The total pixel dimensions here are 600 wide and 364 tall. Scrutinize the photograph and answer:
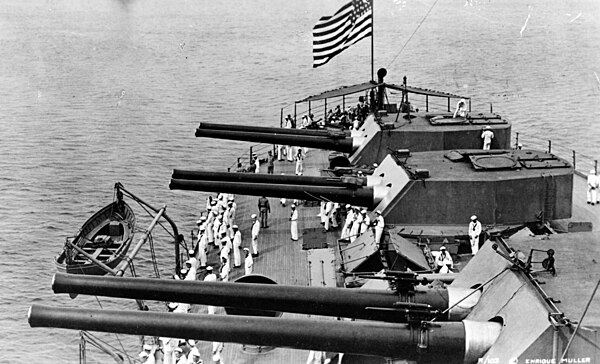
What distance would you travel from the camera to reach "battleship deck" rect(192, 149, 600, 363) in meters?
10.3

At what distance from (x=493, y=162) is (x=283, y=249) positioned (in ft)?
14.9

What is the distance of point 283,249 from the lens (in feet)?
47.9

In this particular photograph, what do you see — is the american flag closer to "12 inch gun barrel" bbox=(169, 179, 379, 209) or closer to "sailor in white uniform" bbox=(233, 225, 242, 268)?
"sailor in white uniform" bbox=(233, 225, 242, 268)

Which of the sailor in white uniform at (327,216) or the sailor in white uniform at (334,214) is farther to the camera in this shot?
the sailor in white uniform at (334,214)

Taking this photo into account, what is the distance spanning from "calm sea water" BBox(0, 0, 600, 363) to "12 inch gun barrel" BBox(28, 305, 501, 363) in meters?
11.2

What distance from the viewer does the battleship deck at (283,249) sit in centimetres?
1028

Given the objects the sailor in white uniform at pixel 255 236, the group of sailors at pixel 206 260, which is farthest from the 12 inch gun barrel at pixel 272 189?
the sailor in white uniform at pixel 255 236

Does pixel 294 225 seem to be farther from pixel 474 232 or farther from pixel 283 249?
pixel 474 232

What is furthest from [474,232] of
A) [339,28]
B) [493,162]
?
[339,28]

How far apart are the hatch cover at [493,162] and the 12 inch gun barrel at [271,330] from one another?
7.17 m

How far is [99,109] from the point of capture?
35.0 m

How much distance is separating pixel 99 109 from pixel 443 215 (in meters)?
26.0

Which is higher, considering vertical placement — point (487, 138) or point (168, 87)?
point (168, 87)

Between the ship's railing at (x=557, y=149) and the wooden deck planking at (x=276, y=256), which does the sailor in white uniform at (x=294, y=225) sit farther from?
the ship's railing at (x=557, y=149)
